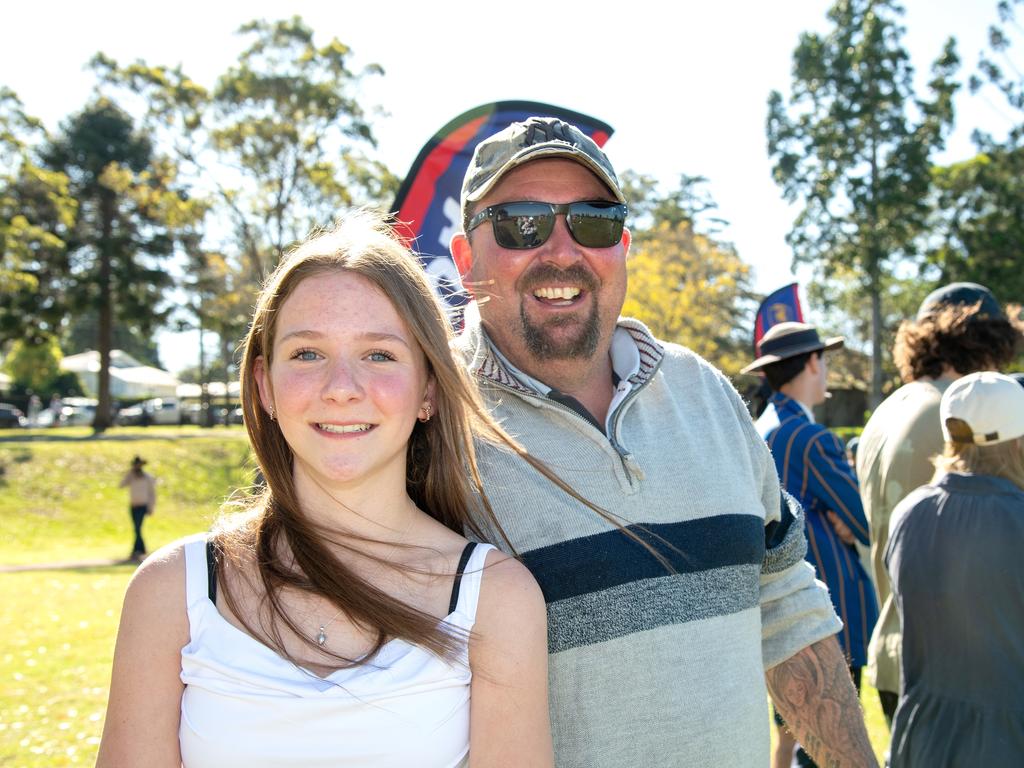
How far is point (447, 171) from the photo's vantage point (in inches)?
156

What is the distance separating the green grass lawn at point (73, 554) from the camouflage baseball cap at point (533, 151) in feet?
3.14

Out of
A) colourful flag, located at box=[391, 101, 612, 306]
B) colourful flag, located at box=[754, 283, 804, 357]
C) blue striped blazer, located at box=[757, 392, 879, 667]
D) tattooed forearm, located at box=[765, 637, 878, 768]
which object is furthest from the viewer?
colourful flag, located at box=[754, 283, 804, 357]

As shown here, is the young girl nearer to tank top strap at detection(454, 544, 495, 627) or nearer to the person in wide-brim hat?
tank top strap at detection(454, 544, 495, 627)

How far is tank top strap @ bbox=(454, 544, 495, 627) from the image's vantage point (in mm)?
1695

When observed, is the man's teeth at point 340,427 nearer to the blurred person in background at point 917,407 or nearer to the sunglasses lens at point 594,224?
the sunglasses lens at point 594,224

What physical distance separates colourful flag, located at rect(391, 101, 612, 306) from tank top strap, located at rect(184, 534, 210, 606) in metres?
2.02

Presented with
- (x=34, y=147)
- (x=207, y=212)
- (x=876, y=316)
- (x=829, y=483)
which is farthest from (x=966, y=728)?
(x=34, y=147)

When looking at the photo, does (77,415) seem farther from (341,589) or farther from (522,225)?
(341,589)

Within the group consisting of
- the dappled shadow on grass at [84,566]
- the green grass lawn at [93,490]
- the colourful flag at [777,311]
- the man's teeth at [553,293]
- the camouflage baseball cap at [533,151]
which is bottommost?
the dappled shadow on grass at [84,566]

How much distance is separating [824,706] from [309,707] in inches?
61.2

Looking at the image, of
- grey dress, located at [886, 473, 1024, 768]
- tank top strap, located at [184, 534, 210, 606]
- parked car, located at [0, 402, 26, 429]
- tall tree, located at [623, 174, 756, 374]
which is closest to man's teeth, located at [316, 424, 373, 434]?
tank top strap, located at [184, 534, 210, 606]

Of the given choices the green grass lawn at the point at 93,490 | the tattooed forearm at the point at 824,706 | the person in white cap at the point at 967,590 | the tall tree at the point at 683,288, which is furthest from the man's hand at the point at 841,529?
the tall tree at the point at 683,288

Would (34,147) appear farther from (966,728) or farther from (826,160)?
(966,728)

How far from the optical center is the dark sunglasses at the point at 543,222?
2273mm
